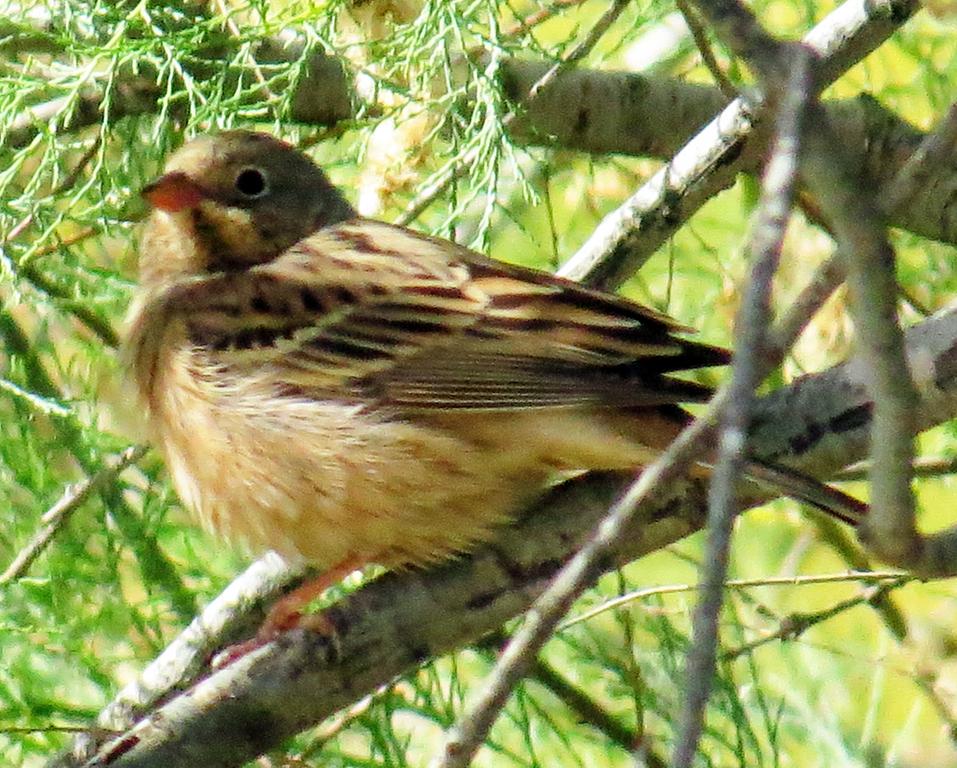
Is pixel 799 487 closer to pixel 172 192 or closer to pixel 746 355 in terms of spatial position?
pixel 746 355

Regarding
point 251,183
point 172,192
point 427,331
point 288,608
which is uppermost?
point 251,183

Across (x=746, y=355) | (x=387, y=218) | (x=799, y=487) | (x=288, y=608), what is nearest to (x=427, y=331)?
(x=288, y=608)

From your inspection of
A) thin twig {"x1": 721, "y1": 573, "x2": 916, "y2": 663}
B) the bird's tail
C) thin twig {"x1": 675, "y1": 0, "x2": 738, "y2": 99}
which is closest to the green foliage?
thin twig {"x1": 721, "y1": 573, "x2": 916, "y2": 663}

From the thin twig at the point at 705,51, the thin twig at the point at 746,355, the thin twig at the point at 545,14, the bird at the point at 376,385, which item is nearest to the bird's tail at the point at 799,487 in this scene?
the bird at the point at 376,385

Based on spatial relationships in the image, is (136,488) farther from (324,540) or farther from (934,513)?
(934,513)

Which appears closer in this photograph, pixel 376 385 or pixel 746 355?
pixel 746 355

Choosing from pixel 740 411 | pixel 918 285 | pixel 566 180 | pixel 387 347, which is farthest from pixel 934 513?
pixel 740 411

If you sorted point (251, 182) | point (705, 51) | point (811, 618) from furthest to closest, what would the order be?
point (251, 182)
point (811, 618)
point (705, 51)
